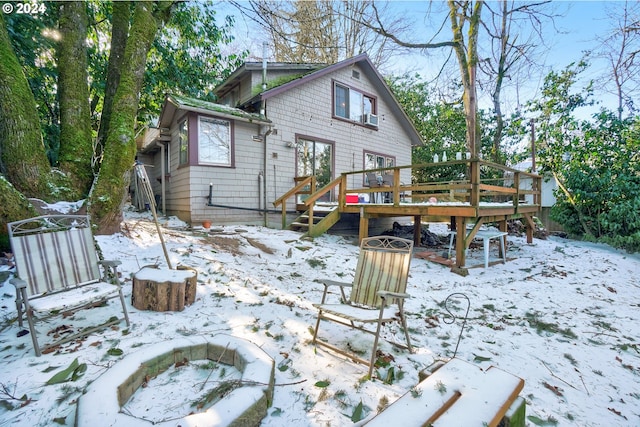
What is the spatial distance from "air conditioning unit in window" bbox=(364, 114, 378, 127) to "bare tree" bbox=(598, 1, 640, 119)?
7.96 m

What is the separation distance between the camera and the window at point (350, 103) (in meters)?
10.8

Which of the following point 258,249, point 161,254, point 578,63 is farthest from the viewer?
point 578,63

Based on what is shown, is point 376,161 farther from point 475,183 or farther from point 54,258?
point 54,258

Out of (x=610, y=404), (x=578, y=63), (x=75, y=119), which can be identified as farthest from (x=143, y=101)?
(x=578, y=63)

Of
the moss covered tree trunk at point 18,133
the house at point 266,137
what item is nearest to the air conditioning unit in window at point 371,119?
the house at point 266,137

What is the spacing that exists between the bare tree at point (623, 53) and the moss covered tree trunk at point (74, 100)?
586 inches

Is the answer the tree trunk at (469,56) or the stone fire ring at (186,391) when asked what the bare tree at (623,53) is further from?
the stone fire ring at (186,391)

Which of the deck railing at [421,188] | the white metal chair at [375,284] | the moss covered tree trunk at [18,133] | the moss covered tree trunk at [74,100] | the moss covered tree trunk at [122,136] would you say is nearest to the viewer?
the white metal chair at [375,284]

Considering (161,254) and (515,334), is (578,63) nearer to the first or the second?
(515,334)

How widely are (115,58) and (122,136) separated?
7.84ft

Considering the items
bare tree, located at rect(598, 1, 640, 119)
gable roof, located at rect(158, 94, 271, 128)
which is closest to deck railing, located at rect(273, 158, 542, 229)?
gable roof, located at rect(158, 94, 271, 128)

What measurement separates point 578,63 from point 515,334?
16.3 metres

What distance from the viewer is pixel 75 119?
518 centimetres

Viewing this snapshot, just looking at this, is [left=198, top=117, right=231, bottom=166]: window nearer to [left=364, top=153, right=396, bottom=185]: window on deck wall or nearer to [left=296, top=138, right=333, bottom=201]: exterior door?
[left=296, top=138, right=333, bottom=201]: exterior door
